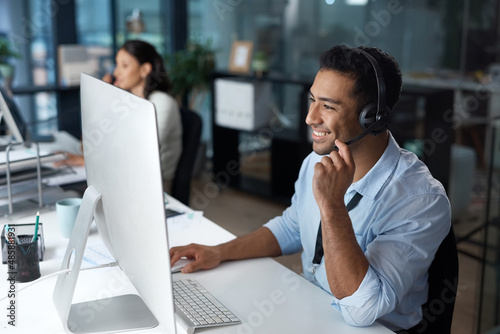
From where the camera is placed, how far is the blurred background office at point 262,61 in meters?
4.50

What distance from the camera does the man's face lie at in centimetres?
142

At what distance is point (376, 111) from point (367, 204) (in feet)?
0.75

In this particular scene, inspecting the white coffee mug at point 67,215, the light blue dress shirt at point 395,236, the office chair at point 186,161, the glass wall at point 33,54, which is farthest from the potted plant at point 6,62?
the light blue dress shirt at point 395,236

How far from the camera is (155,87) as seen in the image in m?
3.04

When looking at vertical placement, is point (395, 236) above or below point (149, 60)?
below

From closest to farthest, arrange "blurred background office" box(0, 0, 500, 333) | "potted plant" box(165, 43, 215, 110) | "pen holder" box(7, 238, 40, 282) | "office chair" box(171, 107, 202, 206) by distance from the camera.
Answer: "pen holder" box(7, 238, 40, 282) < "office chair" box(171, 107, 202, 206) < "blurred background office" box(0, 0, 500, 333) < "potted plant" box(165, 43, 215, 110)

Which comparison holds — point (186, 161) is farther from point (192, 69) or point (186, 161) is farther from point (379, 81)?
point (192, 69)

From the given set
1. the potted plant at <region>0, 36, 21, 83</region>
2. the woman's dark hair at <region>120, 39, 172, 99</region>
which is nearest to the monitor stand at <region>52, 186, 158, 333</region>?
the woman's dark hair at <region>120, 39, 172, 99</region>

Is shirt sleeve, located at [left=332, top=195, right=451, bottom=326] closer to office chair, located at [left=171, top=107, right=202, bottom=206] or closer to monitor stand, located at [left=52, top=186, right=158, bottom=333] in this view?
monitor stand, located at [left=52, top=186, right=158, bottom=333]

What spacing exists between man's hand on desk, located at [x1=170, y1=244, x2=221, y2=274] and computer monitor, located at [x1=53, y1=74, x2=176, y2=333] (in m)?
Answer: 0.20

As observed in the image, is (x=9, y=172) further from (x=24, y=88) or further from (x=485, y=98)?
(x=485, y=98)

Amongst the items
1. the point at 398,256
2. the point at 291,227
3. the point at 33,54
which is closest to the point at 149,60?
the point at 291,227

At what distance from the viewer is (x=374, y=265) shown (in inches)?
51.8

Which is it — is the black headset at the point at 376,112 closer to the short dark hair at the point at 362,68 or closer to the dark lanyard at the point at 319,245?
the short dark hair at the point at 362,68
